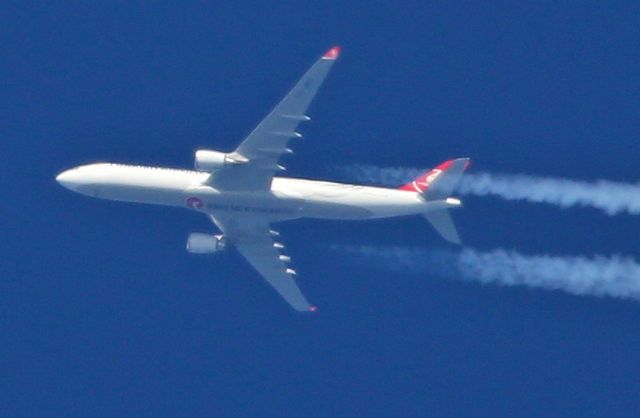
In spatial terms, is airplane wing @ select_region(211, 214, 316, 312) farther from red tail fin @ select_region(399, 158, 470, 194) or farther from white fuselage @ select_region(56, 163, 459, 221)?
red tail fin @ select_region(399, 158, 470, 194)

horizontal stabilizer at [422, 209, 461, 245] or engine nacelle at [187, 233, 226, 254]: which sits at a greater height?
horizontal stabilizer at [422, 209, 461, 245]

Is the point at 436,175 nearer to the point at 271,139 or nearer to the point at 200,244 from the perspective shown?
the point at 271,139

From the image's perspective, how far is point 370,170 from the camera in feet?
507

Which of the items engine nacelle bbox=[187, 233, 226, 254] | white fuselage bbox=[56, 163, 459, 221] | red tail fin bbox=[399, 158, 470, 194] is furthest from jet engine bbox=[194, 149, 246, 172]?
red tail fin bbox=[399, 158, 470, 194]

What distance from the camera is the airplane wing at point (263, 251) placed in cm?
15362

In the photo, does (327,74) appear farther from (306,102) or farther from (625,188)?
(625,188)

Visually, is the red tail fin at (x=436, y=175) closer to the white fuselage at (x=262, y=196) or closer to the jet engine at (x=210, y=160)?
the white fuselage at (x=262, y=196)

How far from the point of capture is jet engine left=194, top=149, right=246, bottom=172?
148 meters

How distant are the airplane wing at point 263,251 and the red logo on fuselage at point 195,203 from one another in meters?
1.58

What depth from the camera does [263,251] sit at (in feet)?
511

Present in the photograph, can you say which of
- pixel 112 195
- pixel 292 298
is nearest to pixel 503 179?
pixel 292 298

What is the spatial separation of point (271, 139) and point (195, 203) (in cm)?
691

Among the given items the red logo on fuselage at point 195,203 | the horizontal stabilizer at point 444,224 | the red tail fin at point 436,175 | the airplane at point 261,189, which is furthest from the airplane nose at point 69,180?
the horizontal stabilizer at point 444,224

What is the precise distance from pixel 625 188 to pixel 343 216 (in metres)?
19.1
